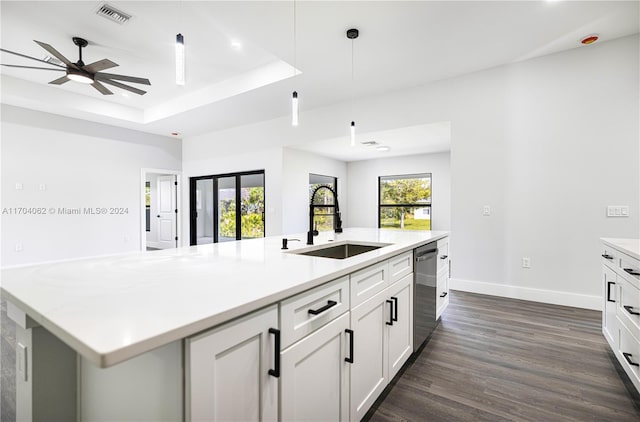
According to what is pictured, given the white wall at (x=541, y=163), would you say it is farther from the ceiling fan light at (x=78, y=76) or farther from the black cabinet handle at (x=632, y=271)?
the ceiling fan light at (x=78, y=76)

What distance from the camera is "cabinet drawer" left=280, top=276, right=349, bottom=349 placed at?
0.99 m

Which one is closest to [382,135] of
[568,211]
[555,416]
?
[568,211]

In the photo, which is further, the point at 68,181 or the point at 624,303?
the point at 68,181

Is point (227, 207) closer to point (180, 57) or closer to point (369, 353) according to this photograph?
point (180, 57)

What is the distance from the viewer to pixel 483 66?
3568 millimetres

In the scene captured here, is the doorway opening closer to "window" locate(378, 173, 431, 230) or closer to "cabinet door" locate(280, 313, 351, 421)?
"window" locate(378, 173, 431, 230)

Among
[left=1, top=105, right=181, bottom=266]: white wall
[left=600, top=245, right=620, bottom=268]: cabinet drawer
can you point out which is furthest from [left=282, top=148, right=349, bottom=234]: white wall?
[left=600, top=245, right=620, bottom=268]: cabinet drawer

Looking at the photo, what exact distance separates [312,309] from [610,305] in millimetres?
2280

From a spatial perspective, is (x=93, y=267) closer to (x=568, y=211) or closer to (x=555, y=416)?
(x=555, y=416)

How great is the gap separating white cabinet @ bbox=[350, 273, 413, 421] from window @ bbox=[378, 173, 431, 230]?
16.0 ft

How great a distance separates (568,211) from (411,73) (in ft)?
7.85

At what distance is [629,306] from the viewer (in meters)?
1.70

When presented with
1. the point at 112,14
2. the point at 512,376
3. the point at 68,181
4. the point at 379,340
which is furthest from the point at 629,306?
the point at 68,181

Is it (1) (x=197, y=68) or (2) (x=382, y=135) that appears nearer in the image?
(1) (x=197, y=68)
